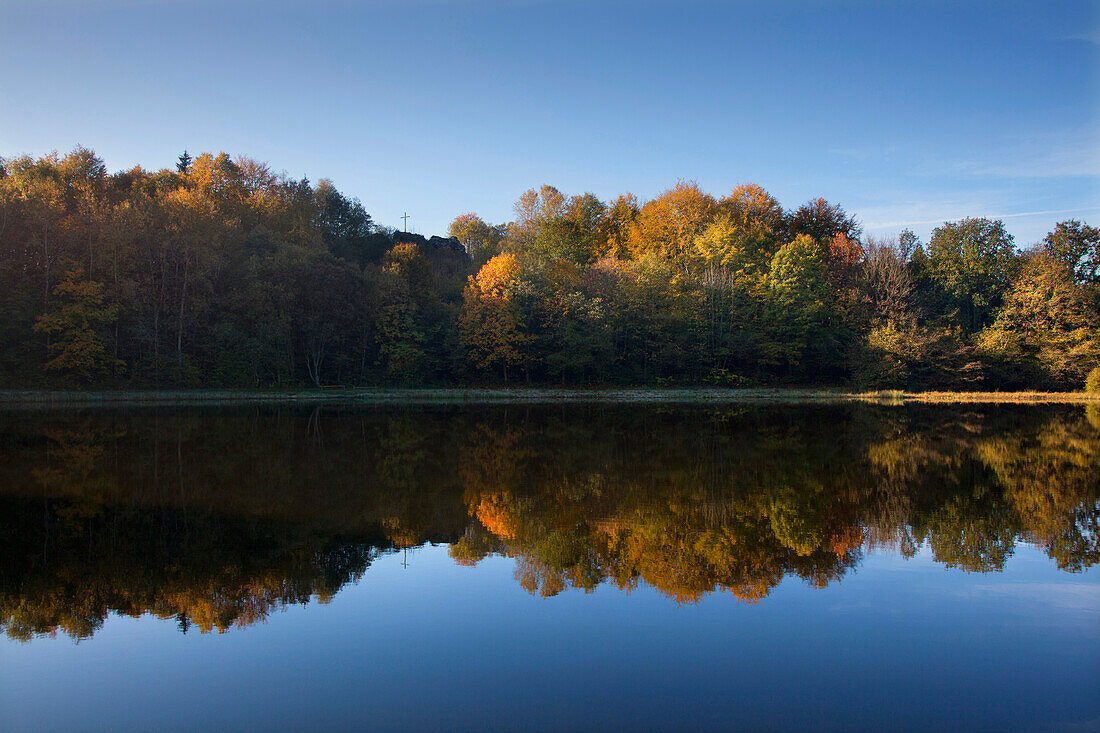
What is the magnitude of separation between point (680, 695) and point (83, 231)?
4510 centimetres

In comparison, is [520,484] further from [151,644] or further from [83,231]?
[83,231]

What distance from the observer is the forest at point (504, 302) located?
129 feet

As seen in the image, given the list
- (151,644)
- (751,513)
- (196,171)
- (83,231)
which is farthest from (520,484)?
(196,171)

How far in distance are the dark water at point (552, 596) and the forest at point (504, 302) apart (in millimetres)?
29868

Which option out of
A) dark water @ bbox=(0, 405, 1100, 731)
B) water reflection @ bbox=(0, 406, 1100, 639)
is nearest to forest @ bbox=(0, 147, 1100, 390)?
water reflection @ bbox=(0, 406, 1100, 639)

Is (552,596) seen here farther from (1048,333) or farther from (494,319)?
(1048,333)

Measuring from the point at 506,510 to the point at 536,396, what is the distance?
3296cm

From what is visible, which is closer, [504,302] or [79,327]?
[79,327]

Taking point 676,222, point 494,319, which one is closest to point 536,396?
point 494,319

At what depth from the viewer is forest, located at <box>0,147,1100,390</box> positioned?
39.3m

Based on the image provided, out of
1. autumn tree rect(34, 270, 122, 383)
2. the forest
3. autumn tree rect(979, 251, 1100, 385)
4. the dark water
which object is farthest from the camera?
autumn tree rect(979, 251, 1100, 385)

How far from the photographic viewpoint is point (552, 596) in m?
6.80

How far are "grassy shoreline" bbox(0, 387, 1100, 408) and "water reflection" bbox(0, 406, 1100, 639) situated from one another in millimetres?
18514

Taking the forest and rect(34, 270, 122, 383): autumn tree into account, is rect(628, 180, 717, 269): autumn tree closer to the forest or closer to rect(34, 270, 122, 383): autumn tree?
the forest
